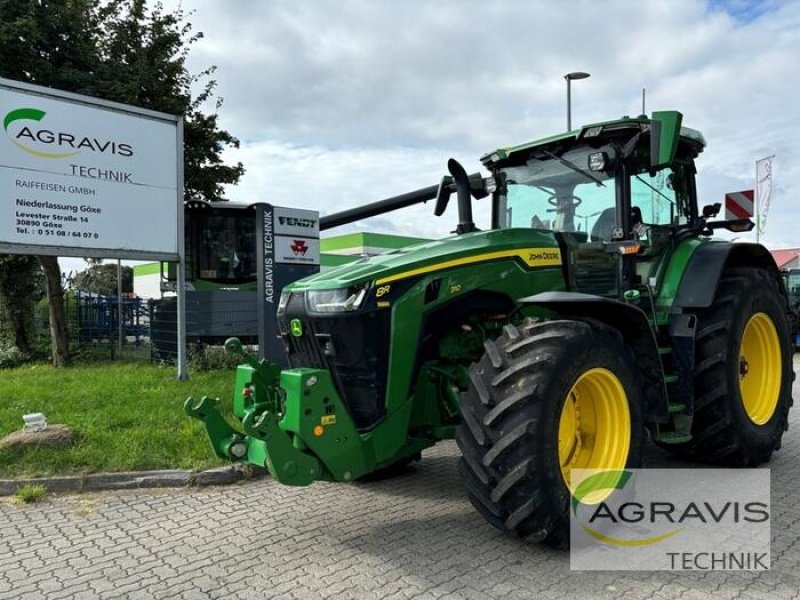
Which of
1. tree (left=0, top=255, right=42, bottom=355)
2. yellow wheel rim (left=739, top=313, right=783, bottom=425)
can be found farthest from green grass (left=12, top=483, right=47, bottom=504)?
tree (left=0, top=255, right=42, bottom=355)

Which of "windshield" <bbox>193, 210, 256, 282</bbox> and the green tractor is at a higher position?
"windshield" <bbox>193, 210, 256, 282</bbox>

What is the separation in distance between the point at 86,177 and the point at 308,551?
7146 millimetres

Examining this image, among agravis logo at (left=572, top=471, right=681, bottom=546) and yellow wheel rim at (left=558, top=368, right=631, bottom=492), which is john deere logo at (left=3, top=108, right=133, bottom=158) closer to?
yellow wheel rim at (left=558, top=368, right=631, bottom=492)

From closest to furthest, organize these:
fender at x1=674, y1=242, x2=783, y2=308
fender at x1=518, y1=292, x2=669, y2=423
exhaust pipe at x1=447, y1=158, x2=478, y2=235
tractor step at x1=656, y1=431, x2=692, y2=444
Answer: fender at x1=518, y1=292, x2=669, y2=423, tractor step at x1=656, y1=431, x2=692, y2=444, exhaust pipe at x1=447, y1=158, x2=478, y2=235, fender at x1=674, y1=242, x2=783, y2=308

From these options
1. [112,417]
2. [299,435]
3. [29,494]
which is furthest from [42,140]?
[299,435]

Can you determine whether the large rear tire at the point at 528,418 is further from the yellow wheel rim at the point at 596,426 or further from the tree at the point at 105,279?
the tree at the point at 105,279

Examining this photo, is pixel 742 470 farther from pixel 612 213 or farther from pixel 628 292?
pixel 612 213

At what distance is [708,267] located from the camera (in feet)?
17.0

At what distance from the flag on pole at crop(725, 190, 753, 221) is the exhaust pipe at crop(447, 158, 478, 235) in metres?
2.40

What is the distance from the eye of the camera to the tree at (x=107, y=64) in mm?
12273

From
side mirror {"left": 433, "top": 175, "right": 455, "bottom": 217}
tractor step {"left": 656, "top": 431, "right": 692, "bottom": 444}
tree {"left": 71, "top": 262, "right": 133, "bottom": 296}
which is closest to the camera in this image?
tractor step {"left": 656, "top": 431, "right": 692, "bottom": 444}

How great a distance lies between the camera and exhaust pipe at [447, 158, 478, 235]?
4.88 meters

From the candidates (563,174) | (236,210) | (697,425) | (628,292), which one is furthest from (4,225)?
(697,425)

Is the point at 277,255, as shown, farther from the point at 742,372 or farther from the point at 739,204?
the point at 742,372
